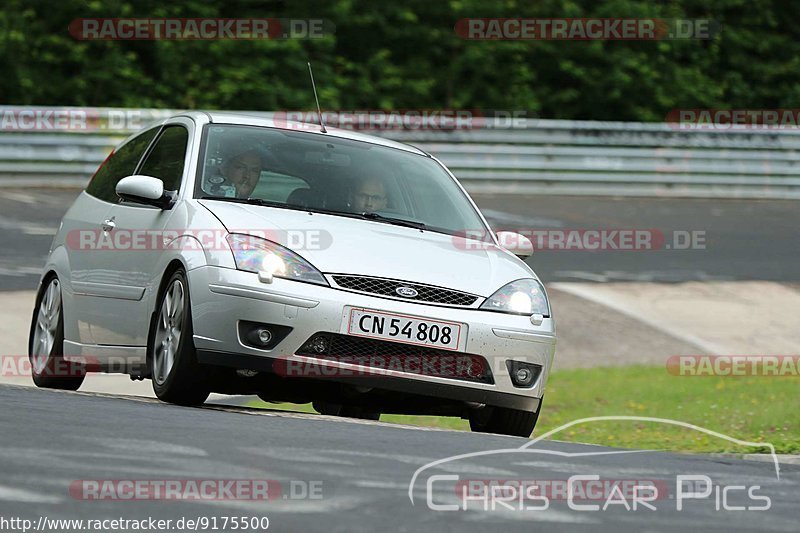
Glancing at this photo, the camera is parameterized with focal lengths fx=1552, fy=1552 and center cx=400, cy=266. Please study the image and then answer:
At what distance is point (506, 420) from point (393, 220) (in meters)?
1.16

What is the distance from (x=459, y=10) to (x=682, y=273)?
1193 centimetres

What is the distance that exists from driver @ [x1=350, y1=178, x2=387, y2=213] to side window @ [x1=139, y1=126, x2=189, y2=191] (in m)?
0.88

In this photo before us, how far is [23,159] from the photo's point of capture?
19938 mm

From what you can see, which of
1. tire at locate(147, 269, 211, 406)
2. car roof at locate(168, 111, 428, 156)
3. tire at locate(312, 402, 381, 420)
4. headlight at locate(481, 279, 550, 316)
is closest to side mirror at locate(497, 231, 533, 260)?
headlight at locate(481, 279, 550, 316)

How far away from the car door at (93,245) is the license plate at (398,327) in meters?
1.64

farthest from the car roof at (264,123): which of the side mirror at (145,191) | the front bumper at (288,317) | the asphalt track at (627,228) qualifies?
the asphalt track at (627,228)

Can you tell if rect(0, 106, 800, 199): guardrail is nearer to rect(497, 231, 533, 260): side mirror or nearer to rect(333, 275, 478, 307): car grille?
rect(497, 231, 533, 260): side mirror

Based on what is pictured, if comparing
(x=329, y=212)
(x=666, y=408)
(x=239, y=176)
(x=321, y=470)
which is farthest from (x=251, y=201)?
(x=666, y=408)

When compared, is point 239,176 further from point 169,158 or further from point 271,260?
point 271,260

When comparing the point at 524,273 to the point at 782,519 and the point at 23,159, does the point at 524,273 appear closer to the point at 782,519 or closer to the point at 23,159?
the point at 782,519

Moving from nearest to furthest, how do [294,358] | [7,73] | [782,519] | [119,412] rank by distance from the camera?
[782,519]
[119,412]
[294,358]
[7,73]

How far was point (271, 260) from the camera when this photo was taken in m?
6.90

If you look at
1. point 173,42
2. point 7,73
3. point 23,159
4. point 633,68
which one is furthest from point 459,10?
point 23,159

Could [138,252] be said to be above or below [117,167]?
below
